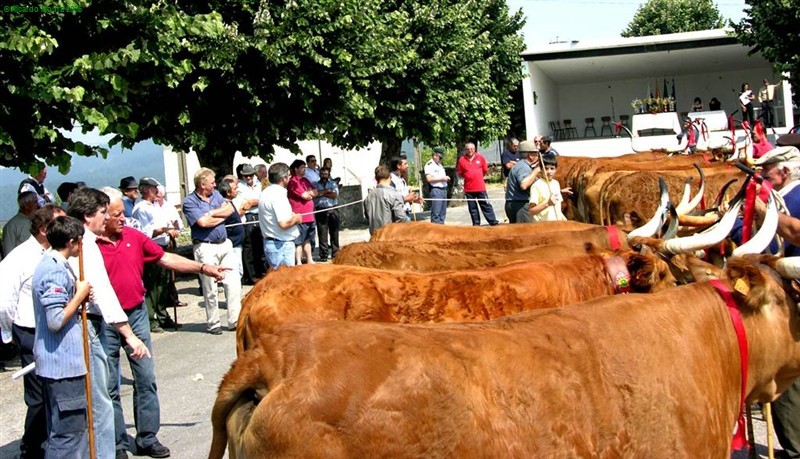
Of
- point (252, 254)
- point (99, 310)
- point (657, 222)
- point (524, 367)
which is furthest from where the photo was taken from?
point (252, 254)

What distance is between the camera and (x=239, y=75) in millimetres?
15805

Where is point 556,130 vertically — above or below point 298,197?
above

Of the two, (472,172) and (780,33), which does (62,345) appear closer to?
(472,172)

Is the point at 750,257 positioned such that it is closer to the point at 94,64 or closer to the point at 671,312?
the point at 671,312

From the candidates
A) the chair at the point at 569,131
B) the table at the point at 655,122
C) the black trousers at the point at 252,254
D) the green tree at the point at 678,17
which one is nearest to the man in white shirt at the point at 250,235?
the black trousers at the point at 252,254

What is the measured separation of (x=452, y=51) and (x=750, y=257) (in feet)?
60.6

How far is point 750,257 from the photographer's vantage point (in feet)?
16.1

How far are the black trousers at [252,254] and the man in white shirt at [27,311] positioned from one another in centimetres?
827

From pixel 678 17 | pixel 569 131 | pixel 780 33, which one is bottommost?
pixel 569 131

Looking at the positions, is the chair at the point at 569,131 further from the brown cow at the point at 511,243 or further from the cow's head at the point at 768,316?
the cow's head at the point at 768,316

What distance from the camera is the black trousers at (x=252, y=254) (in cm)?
1545

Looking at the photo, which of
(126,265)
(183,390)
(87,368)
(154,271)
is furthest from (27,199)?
(87,368)

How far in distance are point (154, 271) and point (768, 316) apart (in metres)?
9.31

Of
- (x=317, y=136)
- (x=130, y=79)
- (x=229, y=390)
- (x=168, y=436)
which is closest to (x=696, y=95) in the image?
(x=317, y=136)
